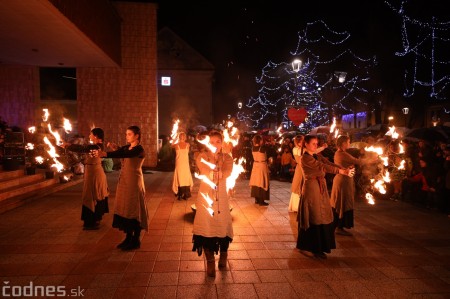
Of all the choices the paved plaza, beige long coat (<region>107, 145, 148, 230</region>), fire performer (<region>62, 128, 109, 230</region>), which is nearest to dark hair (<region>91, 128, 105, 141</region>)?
fire performer (<region>62, 128, 109, 230</region>)

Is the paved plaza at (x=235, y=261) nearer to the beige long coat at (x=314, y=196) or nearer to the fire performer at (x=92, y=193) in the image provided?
the fire performer at (x=92, y=193)

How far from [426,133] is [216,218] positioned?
42.8 ft

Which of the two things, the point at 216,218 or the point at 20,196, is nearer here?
the point at 216,218

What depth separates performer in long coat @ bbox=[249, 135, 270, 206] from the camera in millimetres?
10219

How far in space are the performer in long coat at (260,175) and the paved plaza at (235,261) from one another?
114cm

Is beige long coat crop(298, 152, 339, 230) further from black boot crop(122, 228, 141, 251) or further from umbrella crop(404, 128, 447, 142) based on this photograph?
umbrella crop(404, 128, 447, 142)

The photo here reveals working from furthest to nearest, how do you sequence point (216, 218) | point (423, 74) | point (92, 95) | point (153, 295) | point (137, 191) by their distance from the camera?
1. point (423, 74)
2. point (92, 95)
3. point (137, 191)
4. point (216, 218)
5. point (153, 295)

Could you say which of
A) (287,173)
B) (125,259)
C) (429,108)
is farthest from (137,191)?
(429,108)

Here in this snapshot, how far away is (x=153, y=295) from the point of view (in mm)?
4566

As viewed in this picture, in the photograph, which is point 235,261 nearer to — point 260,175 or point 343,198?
point 343,198

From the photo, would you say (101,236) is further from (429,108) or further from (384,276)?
(429,108)

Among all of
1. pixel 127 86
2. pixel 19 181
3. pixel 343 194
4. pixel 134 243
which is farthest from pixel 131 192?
pixel 127 86

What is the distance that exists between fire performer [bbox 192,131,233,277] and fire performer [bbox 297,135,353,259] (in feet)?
5.03

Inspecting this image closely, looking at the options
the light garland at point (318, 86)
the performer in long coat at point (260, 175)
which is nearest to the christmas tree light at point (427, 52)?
the light garland at point (318, 86)
